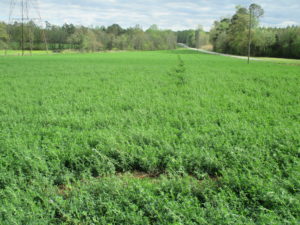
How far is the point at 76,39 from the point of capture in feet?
352

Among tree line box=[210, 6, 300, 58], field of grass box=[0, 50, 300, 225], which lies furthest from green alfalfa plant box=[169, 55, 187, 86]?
tree line box=[210, 6, 300, 58]

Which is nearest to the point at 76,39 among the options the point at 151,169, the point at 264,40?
the point at 264,40

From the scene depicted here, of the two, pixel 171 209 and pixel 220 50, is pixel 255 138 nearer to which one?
pixel 171 209

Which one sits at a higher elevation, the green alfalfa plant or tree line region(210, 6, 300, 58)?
tree line region(210, 6, 300, 58)

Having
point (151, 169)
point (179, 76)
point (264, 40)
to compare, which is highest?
point (264, 40)

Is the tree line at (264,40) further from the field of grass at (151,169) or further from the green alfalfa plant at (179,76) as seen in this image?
the field of grass at (151,169)

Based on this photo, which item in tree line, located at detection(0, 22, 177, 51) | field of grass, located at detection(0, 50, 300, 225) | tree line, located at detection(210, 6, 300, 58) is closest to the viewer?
field of grass, located at detection(0, 50, 300, 225)

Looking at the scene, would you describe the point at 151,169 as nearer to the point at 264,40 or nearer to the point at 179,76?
the point at 179,76

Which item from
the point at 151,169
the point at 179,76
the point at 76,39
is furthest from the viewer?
the point at 76,39

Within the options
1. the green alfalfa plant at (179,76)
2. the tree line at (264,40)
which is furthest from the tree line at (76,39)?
the green alfalfa plant at (179,76)

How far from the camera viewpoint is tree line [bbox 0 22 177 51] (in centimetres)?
8519

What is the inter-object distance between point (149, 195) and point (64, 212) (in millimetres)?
1211

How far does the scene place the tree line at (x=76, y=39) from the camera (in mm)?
85188

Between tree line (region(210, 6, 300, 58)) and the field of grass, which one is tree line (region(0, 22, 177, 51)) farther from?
the field of grass
